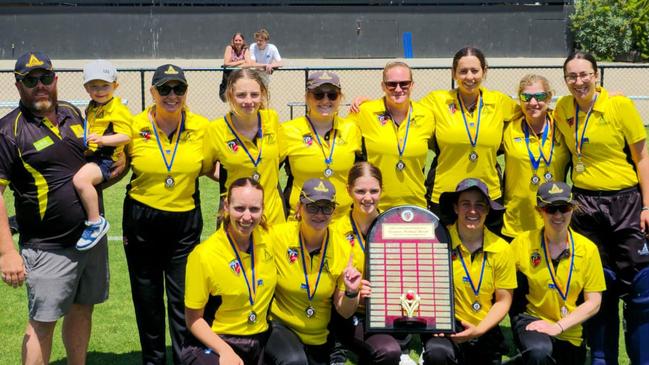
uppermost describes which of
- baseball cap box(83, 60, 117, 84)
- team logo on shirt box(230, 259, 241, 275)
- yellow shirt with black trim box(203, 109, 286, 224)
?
baseball cap box(83, 60, 117, 84)

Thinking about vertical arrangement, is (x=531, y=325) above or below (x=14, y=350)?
above

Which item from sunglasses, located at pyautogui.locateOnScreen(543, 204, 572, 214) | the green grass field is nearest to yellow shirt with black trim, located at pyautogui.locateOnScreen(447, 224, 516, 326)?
sunglasses, located at pyautogui.locateOnScreen(543, 204, 572, 214)

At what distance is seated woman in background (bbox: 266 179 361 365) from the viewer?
506 cm

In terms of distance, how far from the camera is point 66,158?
17.1 ft

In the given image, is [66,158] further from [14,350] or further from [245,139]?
[14,350]

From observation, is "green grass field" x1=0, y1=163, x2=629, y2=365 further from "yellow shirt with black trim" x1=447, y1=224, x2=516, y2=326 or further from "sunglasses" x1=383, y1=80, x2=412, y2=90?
"sunglasses" x1=383, y1=80, x2=412, y2=90

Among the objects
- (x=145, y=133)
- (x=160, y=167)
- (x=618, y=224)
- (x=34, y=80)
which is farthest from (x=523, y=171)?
(x=34, y=80)

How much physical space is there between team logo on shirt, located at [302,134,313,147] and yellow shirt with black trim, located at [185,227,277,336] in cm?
104

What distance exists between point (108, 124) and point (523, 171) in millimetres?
2863

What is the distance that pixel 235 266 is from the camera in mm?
4949

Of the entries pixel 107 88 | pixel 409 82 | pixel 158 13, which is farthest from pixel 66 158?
pixel 158 13

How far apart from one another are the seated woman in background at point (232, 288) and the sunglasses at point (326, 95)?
3.51 ft

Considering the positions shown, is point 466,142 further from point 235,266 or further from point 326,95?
point 235,266

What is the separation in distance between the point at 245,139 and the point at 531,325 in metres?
2.22
